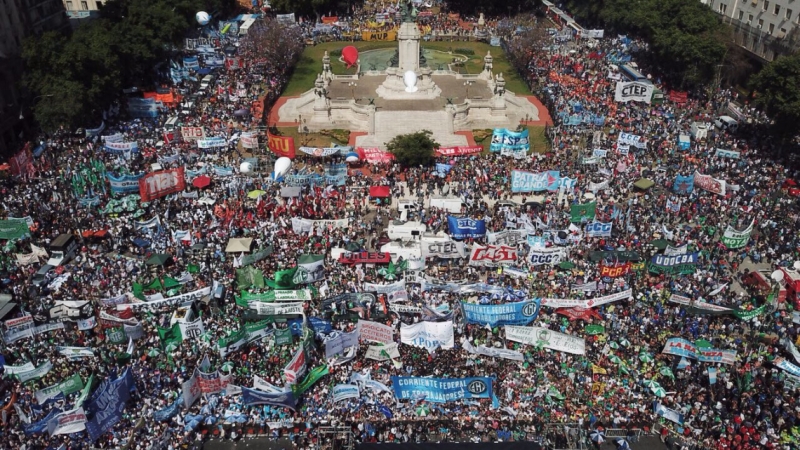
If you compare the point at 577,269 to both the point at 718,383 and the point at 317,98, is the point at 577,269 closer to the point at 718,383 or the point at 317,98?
the point at 718,383

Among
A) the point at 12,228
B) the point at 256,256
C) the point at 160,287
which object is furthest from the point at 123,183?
the point at 256,256

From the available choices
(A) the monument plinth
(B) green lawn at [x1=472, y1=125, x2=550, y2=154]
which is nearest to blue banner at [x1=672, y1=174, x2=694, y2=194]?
(B) green lawn at [x1=472, y1=125, x2=550, y2=154]

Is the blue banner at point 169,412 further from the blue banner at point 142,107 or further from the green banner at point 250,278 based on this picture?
the blue banner at point 142,107

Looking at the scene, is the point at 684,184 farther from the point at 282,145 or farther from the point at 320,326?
the point at 282,145

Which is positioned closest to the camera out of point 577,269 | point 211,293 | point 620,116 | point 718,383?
point 718,383

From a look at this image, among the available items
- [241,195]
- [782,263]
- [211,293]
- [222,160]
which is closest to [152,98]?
[222,160]

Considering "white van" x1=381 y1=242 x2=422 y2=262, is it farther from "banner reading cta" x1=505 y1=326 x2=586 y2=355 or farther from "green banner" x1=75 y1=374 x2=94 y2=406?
"green banner" x1=75 y1=374 x2=94 y2=406
